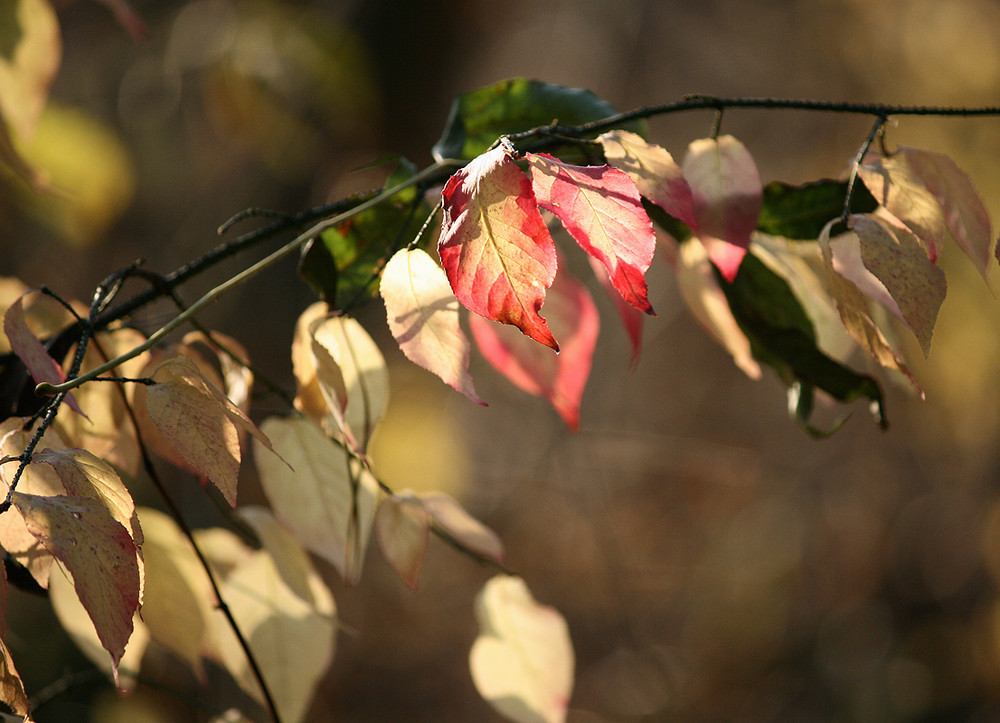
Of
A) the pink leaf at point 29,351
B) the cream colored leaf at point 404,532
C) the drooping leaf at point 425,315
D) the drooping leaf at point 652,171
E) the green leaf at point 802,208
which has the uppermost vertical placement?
the green leaf at point 802,208

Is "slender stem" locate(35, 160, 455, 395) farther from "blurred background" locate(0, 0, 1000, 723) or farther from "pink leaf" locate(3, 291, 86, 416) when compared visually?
"blurred background" locate(0, 0, 1000, 723)

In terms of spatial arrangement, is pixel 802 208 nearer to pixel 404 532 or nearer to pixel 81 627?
pixel 404 532

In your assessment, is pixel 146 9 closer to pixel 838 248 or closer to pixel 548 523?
pixel 548 523

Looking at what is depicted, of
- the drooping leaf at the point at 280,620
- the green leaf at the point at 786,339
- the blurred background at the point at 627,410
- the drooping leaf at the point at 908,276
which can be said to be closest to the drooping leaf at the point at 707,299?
the green leaf at the point at 786,339

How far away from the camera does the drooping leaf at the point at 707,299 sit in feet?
1.22

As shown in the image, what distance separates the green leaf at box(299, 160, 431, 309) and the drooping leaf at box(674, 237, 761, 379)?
0.45 feet

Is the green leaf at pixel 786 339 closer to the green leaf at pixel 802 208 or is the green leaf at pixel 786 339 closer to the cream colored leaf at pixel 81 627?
the green leaf at pixel 802 208

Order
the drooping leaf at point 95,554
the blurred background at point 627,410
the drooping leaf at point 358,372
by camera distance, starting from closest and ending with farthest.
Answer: the drooping leaf at point 95,554, the drooping leaf at point 358,372, the blurred background at point 627,410

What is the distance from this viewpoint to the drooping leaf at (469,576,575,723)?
1.35 feet

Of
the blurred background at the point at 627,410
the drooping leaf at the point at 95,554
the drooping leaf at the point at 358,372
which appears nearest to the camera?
the drooping leaf at the point at 95,554

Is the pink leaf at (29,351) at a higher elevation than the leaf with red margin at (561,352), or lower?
lower

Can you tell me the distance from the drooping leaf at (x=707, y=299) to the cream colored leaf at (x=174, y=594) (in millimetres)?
297

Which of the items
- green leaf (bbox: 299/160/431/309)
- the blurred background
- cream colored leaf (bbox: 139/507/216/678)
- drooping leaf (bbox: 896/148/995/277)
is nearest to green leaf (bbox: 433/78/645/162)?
green leaf (bbox: 299/160/431/309)

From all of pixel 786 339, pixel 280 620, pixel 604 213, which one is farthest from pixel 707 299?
pixel 280 620
